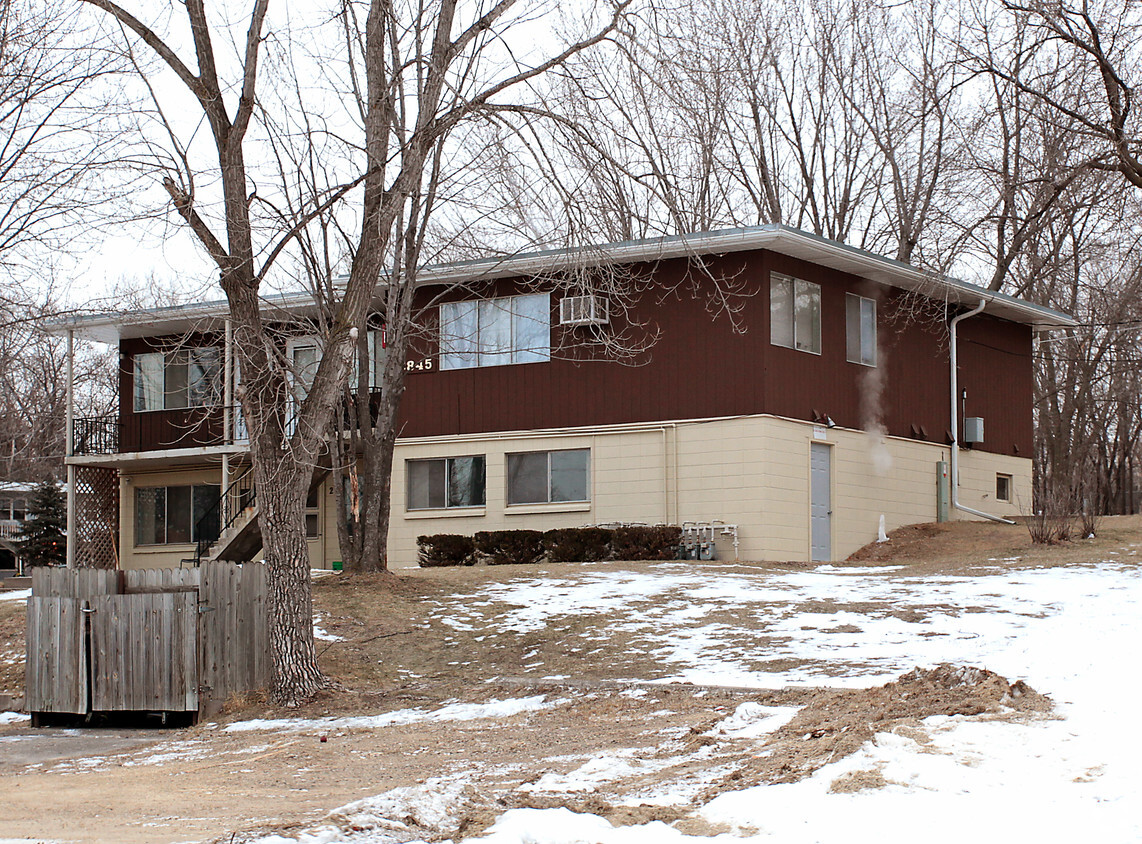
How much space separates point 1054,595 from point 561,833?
1037cm

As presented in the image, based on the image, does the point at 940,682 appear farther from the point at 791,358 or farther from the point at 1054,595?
the point at 791,358

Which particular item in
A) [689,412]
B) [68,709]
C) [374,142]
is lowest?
[68,709]

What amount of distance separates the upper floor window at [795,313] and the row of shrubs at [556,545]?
12.7 feet

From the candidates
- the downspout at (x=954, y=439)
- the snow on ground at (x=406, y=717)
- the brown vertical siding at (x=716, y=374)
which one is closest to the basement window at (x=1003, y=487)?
the brown vertical siding at (x=716, y=374)

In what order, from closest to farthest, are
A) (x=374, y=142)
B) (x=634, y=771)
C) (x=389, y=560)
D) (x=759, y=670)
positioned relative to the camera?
(x=634, y=771) < (x=759, y=670) < (x=374, y=142) < (x=389, y=560)

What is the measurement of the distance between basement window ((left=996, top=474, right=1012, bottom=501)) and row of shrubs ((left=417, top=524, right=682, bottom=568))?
9481mm

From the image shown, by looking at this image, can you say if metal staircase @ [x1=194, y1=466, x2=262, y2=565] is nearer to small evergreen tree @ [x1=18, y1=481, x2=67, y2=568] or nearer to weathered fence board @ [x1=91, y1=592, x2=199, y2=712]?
weathered fence board @ [x1=91, y1=592, x2=199, y2=712]

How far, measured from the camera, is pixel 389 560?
79.5ft

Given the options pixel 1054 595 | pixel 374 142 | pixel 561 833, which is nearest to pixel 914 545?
pixel 1054 595


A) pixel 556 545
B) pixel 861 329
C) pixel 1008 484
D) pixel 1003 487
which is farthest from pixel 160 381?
pixel 1008 484

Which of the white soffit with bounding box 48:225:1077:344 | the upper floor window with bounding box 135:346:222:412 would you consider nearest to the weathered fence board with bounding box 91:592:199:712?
the white soffit with bounding box 48:225:1077:344

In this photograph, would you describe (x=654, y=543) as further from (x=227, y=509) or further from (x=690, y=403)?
(x=227, y=509)

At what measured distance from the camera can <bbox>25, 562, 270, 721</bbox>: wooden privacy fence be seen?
1196 centimetres

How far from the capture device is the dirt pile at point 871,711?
277 inches
